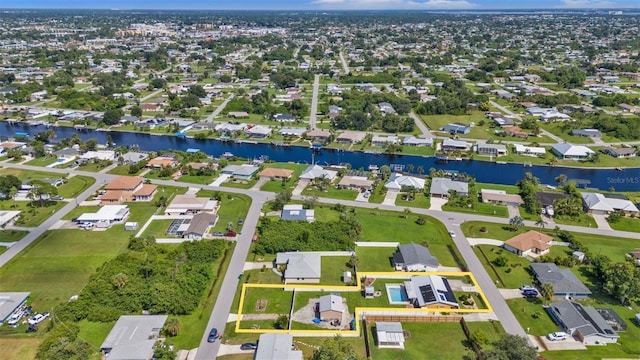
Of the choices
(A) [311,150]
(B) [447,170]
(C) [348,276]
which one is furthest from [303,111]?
(C) [348,276]

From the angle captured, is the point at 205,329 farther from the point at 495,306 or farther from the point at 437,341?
the point at 495,306

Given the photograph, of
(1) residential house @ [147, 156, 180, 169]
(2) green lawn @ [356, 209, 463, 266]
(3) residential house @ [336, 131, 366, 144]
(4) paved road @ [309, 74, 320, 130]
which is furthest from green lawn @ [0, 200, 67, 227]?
(4) paved road @ [309, 74, 320, 130]

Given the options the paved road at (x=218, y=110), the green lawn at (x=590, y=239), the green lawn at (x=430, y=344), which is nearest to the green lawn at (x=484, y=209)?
the green lawn at (x=590, y=239)

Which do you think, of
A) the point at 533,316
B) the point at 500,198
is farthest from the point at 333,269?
the point at 500,198

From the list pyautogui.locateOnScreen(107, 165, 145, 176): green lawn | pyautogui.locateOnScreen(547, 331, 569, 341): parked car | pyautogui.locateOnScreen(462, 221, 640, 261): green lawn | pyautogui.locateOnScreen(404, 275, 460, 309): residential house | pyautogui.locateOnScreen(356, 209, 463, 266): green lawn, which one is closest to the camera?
pyautogui.locateOnScreen(547, 331, 569, 341): parked car

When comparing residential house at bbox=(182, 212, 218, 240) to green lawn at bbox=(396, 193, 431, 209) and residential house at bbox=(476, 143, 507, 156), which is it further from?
residential house at bbox=(476, 143, 507, 156)

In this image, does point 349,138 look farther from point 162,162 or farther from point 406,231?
point 406,231
